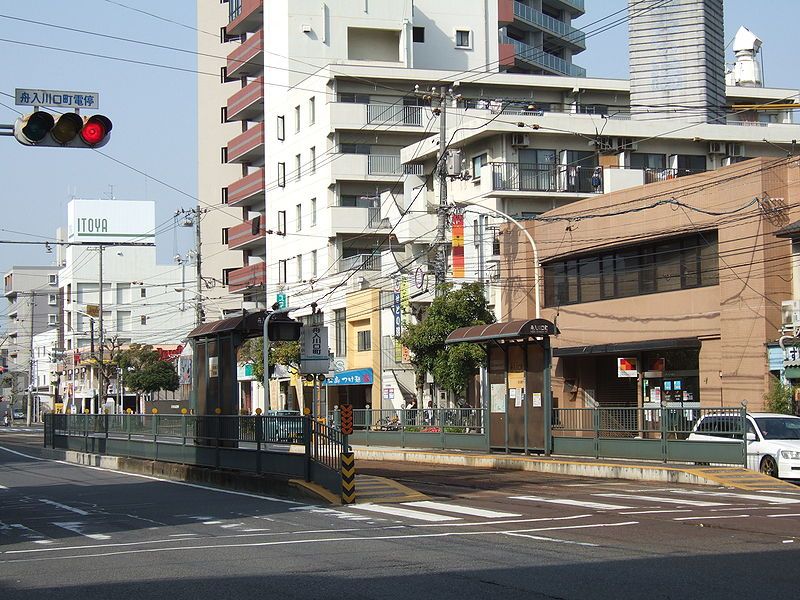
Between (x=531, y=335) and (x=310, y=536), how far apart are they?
52.2ft

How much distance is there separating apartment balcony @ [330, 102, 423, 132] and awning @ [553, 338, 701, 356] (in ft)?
75.3

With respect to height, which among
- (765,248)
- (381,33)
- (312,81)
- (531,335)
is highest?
(381,33)

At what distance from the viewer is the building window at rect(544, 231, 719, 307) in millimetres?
38344

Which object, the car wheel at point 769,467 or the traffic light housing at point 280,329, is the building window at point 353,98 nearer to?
the traffic light housing at point 280,329

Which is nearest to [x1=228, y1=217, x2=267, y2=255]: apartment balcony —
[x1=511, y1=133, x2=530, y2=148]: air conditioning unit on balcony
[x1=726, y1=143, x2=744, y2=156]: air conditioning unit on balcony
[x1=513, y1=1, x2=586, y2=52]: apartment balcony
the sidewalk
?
[x1=513, y1=1, x2=586, y2=52]: apartment balcony

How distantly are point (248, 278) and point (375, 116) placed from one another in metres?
17.5

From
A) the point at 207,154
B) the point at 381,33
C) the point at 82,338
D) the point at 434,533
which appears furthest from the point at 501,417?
the point at 82,338

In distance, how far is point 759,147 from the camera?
187 feet

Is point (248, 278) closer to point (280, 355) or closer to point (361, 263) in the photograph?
point (280, 355)

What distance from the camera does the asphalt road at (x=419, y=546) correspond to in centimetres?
1067

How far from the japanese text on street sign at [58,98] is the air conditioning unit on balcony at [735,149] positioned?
4477 centimetres

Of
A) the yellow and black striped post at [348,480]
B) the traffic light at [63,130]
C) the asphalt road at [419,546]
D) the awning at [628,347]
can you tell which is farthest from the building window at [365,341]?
the traffic light at [63,130]

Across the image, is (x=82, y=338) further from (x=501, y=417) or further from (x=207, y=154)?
(x=501, y=417)

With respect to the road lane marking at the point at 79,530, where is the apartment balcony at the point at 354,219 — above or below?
above
